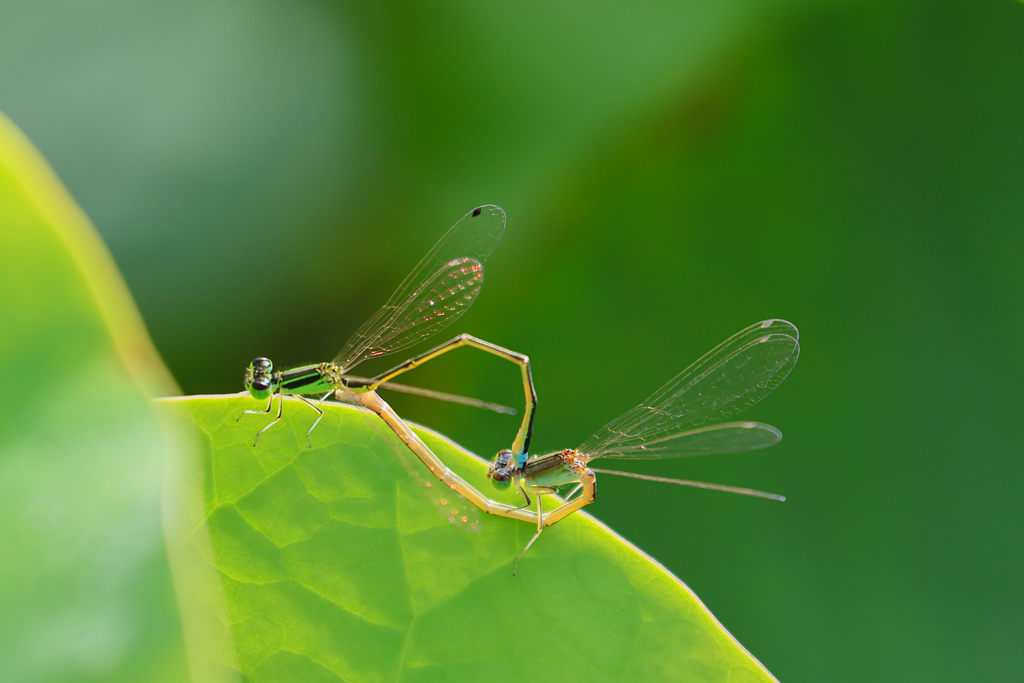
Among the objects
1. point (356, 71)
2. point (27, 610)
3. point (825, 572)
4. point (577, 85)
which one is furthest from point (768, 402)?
point (27, 610)

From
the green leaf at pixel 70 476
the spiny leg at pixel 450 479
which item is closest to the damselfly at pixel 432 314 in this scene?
the spiny leg at pixel 450 479

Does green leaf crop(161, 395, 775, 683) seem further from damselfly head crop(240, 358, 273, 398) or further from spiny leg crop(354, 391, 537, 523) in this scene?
damselfly head crop(240, 358, 273, 398)

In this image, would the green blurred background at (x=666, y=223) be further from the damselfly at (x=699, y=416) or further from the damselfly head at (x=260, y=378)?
the damselfly head at (x=260, y=378)

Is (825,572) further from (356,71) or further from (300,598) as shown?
(356,71)

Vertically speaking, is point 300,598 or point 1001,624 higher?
point 300,598

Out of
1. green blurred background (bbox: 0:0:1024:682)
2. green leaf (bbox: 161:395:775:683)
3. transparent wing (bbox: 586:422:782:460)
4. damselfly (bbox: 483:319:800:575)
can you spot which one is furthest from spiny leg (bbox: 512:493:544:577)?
green blurred background (bbox: 0:0:1024:682)
